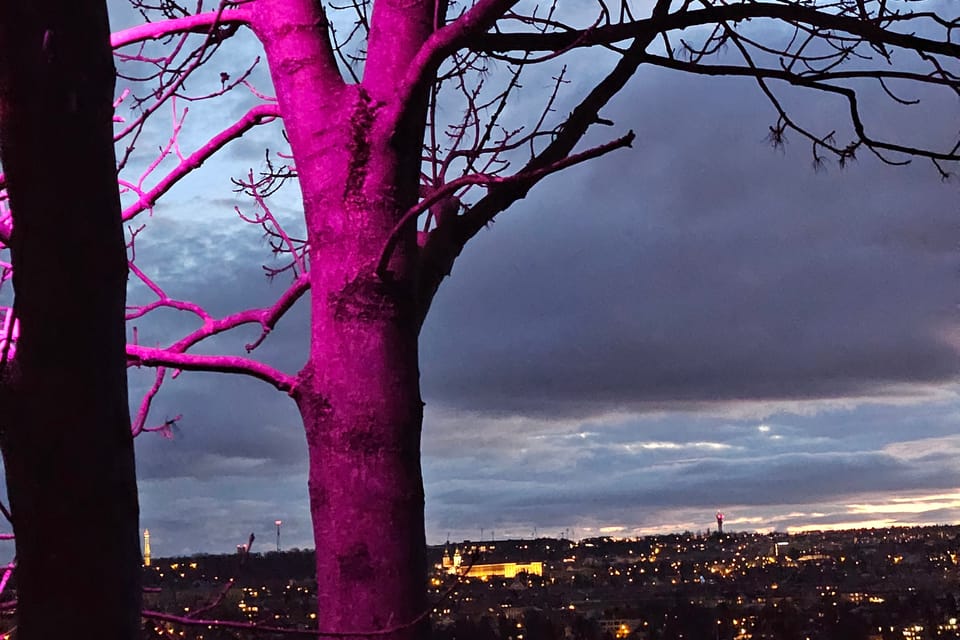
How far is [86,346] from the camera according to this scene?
3.63ft

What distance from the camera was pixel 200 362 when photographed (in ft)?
8.22

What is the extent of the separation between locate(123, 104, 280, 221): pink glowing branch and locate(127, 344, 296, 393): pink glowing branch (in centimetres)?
43

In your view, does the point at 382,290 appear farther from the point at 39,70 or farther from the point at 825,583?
the point at 825,583

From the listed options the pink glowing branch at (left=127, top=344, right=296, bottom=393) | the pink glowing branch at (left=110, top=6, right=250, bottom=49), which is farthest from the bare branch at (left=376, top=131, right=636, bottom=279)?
the pink glowing branch at (left=110, top=6, right=250, bottom=49)

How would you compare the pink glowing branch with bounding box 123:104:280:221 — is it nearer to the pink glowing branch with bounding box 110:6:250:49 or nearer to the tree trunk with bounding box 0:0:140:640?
the pink glowing branch with bounding box 110:6:250:49

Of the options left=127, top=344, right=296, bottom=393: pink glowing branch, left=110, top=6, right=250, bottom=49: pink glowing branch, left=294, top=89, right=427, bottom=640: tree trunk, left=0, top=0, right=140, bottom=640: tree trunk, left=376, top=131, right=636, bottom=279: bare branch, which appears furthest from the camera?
left=110, top=6, right=250, bottom=49: pink glowing branch

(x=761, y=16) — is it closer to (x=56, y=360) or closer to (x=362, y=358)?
(x=362, y=358)

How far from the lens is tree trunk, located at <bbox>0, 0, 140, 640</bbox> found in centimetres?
109

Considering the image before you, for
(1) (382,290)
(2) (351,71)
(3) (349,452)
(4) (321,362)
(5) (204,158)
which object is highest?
(2) (351,71)

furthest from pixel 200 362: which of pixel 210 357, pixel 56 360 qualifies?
pixel 56 360

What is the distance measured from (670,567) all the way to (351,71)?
192 ft

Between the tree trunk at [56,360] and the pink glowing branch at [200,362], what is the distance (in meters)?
1.31

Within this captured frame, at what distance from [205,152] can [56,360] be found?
6.00 feet

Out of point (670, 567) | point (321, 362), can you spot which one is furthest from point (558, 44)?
point (670, 567)
